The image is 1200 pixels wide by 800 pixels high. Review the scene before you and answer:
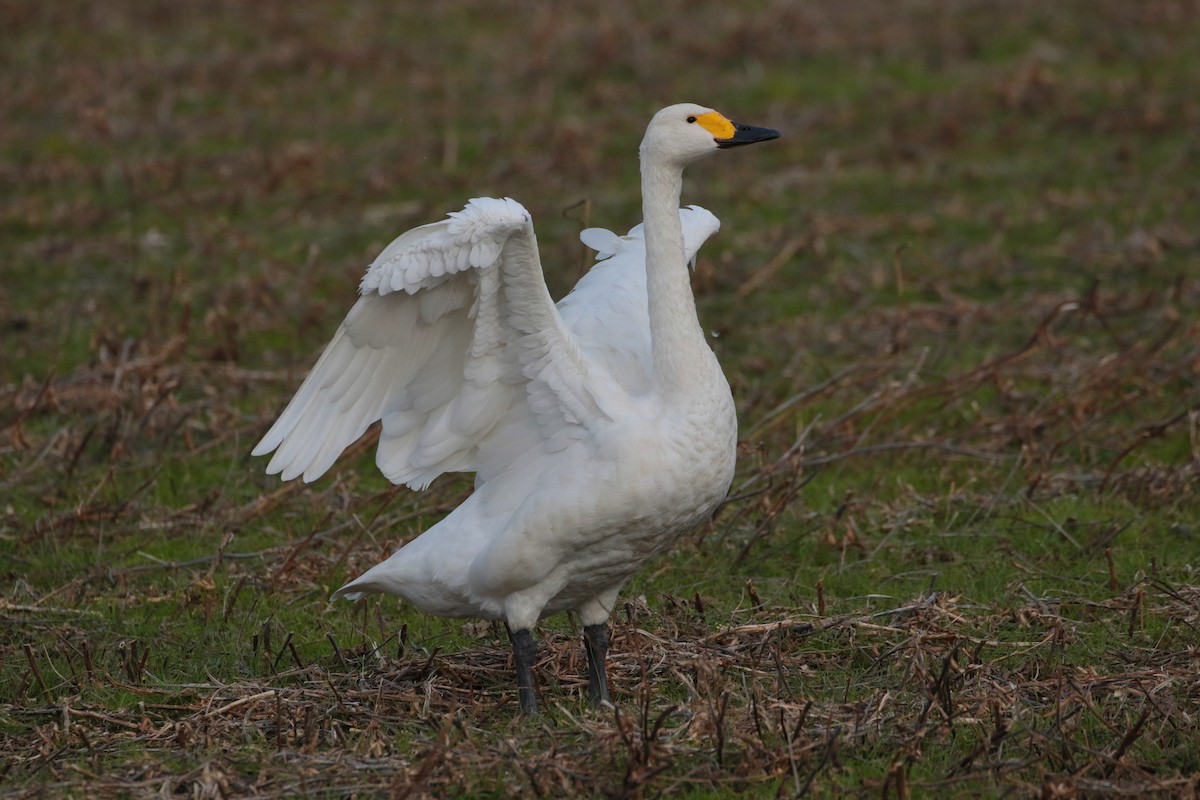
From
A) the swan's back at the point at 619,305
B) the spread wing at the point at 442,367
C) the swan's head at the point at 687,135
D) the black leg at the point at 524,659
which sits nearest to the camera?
the spread wing at the point at 442,367

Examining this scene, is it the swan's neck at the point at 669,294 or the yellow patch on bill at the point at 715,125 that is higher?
the yellow patch on bill at the point at 715,125

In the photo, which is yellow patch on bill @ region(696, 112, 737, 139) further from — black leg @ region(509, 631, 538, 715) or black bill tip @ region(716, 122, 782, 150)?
black leg @ region(509, 631, 538, 715)

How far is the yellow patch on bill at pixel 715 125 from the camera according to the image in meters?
5.63

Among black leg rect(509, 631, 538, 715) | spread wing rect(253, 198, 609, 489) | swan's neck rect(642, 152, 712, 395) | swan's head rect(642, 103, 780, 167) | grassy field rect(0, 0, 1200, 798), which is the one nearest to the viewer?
grassy field rect(0, 0, 1200, 798)

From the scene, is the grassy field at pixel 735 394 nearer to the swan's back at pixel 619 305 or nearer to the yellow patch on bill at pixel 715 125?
the swan's back at pixel 619 305

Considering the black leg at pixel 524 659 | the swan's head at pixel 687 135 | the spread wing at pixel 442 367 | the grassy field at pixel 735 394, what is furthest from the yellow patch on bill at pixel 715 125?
the black leg at pixel 524 659

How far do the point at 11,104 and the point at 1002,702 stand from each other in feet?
39.9

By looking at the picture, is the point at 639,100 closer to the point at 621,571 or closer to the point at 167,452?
the point at 167,452

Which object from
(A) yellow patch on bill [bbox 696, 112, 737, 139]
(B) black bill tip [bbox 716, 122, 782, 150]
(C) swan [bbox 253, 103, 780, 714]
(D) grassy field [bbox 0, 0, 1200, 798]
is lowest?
(D) grassy field [bbox 0, 0, 1200, 798]

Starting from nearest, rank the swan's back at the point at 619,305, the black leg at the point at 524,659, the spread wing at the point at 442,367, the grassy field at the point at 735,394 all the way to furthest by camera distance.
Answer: the grassy field at the point at 735,394 < the spread wing at the point at 442,367 < the black leg at the point at 524,659 < the swan's back at the point at 619,305

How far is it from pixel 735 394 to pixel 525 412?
3.28m

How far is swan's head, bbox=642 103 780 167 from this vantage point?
18.4 feet

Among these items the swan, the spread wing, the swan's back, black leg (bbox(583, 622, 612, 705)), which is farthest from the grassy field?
the swan's back

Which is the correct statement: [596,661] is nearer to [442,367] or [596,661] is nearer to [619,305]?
[442,367]
